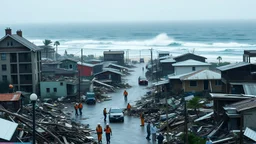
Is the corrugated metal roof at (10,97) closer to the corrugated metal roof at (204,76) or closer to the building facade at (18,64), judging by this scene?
the building facade at (18,64)

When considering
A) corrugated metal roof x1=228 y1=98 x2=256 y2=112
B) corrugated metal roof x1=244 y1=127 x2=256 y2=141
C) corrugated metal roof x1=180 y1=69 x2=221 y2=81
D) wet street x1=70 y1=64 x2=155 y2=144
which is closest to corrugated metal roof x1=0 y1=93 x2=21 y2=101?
wet street x1=70 y1=64 x2=155 y2=144

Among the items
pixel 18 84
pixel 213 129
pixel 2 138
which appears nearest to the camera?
pixel 2 138

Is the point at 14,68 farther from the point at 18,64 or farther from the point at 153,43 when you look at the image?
the point at 153,43

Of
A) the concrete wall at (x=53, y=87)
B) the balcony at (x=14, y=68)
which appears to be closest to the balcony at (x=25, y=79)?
the balcony at (x=14, y=68)

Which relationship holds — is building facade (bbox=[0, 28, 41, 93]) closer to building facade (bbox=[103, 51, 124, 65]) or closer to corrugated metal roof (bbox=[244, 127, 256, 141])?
corrugated metal roof (bbox=[244, 127, 256, 141])

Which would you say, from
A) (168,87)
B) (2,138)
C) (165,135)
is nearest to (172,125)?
(165,135)

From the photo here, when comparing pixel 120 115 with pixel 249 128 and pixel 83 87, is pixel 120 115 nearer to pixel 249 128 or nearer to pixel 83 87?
pixel 249 128
